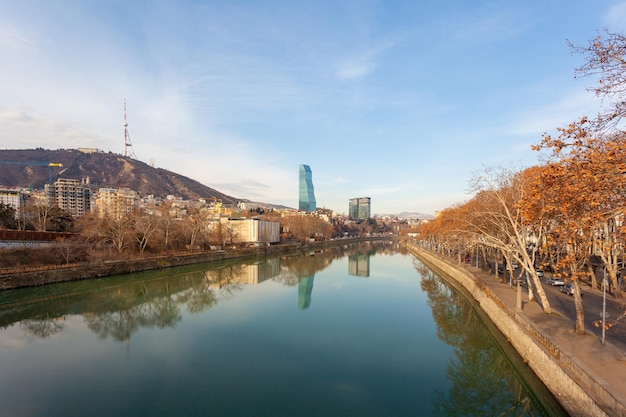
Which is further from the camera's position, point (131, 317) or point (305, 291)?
point (305, 291)

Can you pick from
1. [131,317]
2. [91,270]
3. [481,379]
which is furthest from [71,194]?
[481,379]

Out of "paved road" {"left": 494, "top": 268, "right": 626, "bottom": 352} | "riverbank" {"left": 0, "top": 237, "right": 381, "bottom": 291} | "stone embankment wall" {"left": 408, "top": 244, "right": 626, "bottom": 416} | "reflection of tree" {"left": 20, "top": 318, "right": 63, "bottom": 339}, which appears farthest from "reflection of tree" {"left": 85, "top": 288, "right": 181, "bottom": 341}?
"paved road" {"left": 494, "top": 268, "right": 626, "bottom": 352}

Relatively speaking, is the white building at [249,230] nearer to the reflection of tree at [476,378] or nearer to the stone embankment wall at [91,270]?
the stone embankment wall at [91,270]

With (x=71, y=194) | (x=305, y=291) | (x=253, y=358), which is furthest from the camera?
(x=71, y=194)

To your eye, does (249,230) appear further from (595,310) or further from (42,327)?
(595,310)

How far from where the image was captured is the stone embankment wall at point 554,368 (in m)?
7.81

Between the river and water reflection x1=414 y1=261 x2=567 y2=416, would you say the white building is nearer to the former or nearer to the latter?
the river

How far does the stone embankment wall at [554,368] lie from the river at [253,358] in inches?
21.8

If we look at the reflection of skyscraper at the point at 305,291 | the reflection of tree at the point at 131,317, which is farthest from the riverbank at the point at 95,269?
the reflection of skyscraper at the point at 305,291

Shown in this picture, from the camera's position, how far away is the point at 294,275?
4162cm

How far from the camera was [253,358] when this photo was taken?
46.7 feet

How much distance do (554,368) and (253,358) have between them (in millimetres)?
10382

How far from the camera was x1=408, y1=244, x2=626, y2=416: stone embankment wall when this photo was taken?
7809mm

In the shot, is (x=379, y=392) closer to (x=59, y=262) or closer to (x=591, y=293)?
(x=591, y=293)
